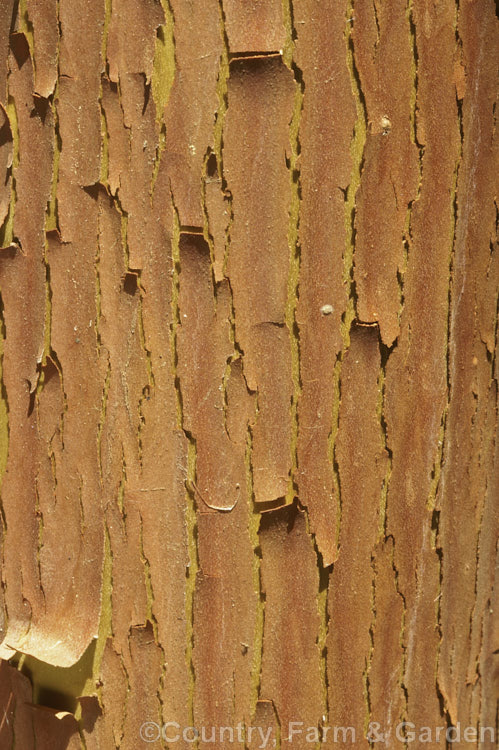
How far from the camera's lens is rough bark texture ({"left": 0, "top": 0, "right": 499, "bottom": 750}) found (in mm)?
399

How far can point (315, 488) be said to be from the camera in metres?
0.42

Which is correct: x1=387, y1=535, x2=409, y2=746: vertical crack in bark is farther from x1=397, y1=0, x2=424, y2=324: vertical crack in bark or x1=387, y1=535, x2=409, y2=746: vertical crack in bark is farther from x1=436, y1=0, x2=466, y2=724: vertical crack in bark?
x1=397, y1=0, x2=424, y2=324: vertical crack in bark

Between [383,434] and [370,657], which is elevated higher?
[383,434]

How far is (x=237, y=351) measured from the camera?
41 centimetres

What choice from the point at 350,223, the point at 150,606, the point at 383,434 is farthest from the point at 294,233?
the point at 150,606

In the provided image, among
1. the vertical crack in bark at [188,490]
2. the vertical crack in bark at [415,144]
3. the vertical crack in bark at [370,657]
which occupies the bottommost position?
the vertical crack in bark at [370,657]

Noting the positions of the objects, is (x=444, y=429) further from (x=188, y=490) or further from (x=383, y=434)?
(x=188, y=490)

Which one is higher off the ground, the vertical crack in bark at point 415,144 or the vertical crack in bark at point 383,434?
the vertical crack in bark at point 415,144

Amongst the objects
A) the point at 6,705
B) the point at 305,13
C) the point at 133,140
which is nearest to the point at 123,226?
the point at 133,140

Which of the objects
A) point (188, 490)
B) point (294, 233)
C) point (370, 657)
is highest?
point (294, 233)

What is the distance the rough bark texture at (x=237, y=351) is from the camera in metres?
0.40

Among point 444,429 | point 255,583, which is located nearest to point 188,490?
point 255,583

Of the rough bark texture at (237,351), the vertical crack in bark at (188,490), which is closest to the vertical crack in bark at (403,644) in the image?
the rough bark texture at (237,351)

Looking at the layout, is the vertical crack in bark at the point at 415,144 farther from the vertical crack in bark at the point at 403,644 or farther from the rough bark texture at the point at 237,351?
the vertical crack in bark at the point at 403,644
